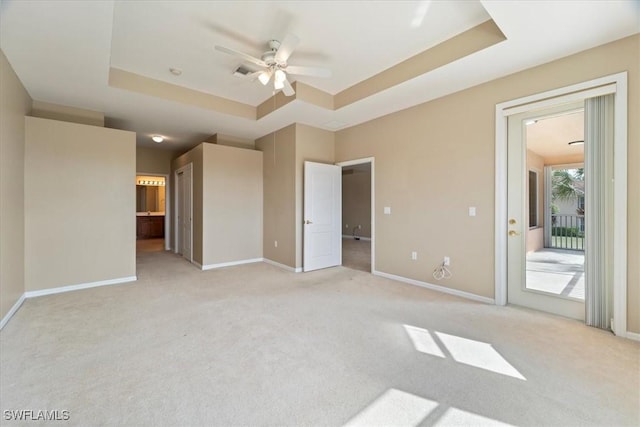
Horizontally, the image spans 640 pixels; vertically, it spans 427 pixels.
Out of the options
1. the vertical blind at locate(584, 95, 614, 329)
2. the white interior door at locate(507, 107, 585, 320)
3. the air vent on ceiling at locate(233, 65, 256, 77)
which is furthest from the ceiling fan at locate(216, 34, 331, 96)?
the vertical blind at locate(584, 95, 614, 329)

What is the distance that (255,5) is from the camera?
7.91ft

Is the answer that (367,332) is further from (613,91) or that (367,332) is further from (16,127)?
(16,127)

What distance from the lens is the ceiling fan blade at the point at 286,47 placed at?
7.93 feet

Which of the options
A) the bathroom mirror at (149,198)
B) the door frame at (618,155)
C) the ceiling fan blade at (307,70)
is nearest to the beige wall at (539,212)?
the door frame at (618,155)

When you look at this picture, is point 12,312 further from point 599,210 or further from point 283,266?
point 599,210

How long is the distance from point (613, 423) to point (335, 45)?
146 inches

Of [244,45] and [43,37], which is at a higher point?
[244,45]

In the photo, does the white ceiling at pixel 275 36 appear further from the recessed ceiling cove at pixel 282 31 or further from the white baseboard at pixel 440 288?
the white baseboard at pixel 440 288

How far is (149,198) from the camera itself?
36.7 ft

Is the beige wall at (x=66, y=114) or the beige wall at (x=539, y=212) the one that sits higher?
the beige wall at (x=66, y=114)

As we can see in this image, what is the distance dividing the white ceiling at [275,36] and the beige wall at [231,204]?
1606mm

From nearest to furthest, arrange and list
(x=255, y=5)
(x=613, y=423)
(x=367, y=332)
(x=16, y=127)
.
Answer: (x=613, y=423) → (x=255, y=5) → (x=367, y=332) → (x=16, y=127)

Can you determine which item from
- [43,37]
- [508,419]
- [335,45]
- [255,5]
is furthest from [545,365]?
[43,37]

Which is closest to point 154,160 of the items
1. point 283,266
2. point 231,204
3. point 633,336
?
point 231,204
